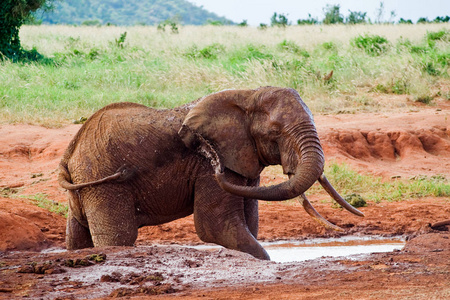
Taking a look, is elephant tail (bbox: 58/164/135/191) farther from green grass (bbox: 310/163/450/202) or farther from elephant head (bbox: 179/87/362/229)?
green grass (bbox: 310/163/450/202)

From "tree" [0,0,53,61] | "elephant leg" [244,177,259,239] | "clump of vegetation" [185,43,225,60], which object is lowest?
"elephant leg" [244,177,259,239]

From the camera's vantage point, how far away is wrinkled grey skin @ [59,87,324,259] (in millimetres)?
6000

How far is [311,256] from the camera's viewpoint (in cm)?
751

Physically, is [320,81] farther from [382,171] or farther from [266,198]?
[266,198]

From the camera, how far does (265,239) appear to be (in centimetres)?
853

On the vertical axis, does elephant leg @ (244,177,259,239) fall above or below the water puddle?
above

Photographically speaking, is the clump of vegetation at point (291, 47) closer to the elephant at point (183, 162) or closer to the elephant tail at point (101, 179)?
the elephant at point (183, 162)

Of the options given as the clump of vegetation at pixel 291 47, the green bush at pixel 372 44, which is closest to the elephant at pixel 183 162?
the green bush at pixel 372 44

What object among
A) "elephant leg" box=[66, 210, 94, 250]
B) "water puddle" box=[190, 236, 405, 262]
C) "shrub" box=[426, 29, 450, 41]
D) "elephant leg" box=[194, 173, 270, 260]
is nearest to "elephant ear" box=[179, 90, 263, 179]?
"elephant leg" box=[194, 173, 270, 260]

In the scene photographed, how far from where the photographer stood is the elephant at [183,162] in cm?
600

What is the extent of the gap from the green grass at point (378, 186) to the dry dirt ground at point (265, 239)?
30 centimetres

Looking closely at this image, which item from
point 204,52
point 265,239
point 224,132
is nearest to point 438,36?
point 204,52

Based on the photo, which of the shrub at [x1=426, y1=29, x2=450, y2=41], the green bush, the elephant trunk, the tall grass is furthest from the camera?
the shrub at [x1=426, y1=29, x2=450, y2=41]

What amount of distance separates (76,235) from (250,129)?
6.35 feet
